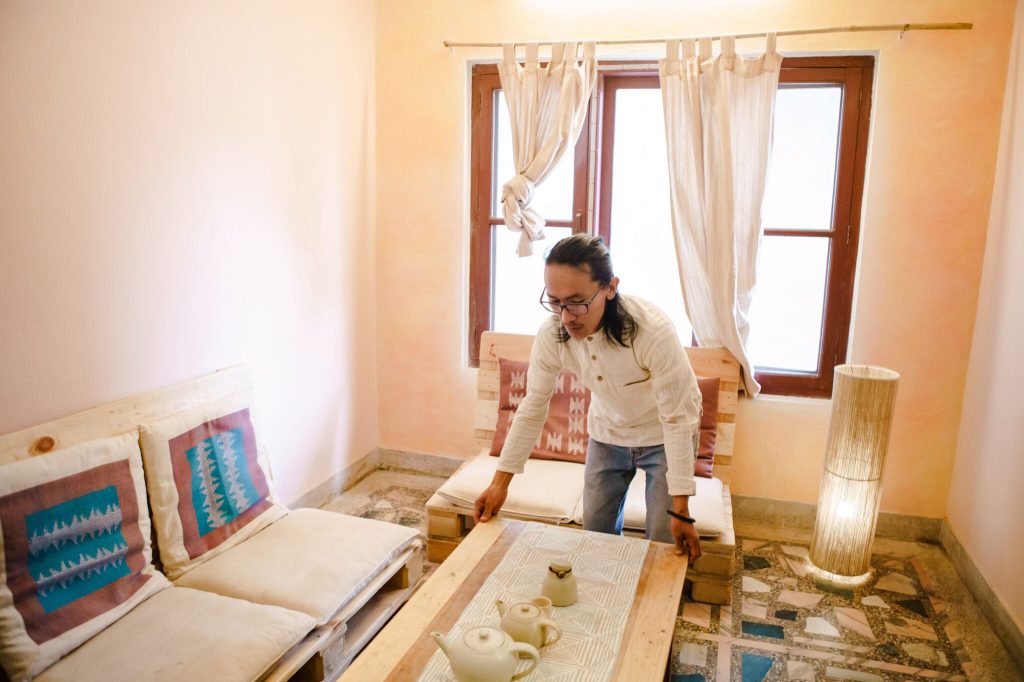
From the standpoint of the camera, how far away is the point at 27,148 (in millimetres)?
1941

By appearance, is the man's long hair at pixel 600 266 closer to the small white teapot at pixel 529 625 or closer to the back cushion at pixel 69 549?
the small white teapot at pixel 529 625

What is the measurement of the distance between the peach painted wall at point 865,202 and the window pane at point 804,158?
18cm

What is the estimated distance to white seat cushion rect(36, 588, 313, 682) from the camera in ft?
5.49

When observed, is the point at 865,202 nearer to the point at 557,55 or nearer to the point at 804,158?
the point at 804,158

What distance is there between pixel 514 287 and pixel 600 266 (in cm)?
202

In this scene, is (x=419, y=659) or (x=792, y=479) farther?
(x=792, y=479)

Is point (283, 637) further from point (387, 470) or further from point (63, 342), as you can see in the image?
point (387, 470)

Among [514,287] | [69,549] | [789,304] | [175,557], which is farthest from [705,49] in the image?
[69,549]

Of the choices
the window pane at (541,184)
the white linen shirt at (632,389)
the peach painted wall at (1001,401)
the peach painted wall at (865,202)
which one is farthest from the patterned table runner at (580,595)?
the window pane at (541,184)

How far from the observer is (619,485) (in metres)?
2.25

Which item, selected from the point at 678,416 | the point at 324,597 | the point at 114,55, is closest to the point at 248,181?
the point at 114,55

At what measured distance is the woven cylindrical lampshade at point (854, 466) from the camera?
2.75m

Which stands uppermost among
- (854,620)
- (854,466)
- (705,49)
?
(705,49)

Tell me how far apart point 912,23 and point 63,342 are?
139 inches
